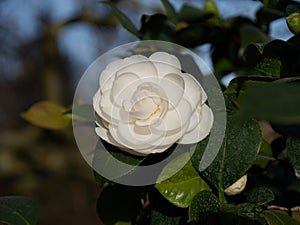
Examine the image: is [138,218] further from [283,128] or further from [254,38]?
[254,38]

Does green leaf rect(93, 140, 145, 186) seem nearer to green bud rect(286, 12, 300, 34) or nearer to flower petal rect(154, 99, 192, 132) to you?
flower petal rect(154, 99, 192, 132)

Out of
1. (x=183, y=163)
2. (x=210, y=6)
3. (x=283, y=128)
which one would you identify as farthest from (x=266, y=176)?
(x=210, y=6)

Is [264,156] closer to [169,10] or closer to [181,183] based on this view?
[181,183]

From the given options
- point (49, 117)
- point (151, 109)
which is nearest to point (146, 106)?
point (151, 109)

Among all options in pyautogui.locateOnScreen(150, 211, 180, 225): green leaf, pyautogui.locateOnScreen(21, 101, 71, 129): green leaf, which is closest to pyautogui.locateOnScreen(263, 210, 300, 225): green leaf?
pyautogui.locateOnScreen(150, 211, 180, 225): green leaf

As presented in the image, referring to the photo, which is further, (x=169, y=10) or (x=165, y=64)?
(x=169, y=10)
